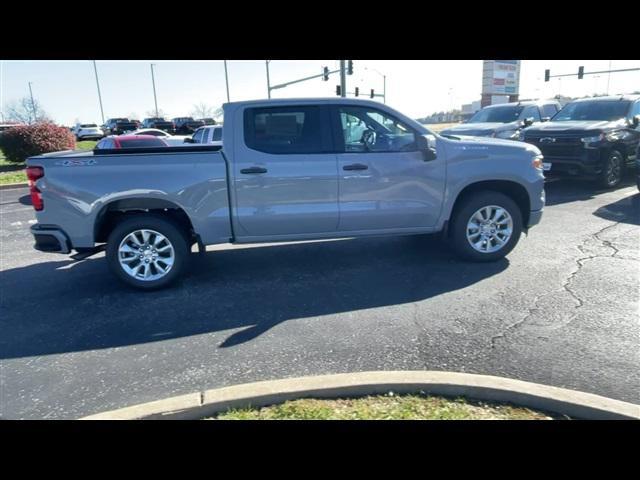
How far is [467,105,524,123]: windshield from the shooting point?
40.4ft

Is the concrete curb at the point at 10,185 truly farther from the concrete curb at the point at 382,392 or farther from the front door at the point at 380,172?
the concrete curb at the point at 382,392

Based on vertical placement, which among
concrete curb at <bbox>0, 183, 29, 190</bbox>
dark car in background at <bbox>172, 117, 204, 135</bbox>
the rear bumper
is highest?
dark car in background at <bbox>172, 117, 204, 135</bbox>

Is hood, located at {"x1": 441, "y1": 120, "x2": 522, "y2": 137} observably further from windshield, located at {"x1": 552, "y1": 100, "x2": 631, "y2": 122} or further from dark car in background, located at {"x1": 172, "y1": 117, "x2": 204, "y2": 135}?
dark car in background, located at {"x1": 172, "y1": 117, "x2": 204, "y2": 135}

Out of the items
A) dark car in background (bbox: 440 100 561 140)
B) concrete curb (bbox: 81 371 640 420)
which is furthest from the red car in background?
concrete curb (bbox: 81 371 640 420)

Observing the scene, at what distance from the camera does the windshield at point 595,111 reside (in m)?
9.97

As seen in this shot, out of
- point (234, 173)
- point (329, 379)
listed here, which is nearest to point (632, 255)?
point (329, 379)

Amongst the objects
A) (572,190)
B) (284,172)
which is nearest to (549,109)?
(572,190)

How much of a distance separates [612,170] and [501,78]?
27.5 metres

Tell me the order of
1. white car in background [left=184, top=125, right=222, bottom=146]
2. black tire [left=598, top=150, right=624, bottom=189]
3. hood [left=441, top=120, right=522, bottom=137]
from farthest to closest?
white car in background [left=184, top=125, right=222, bottom=146] < hood [left=441, top=120, right=522, bottom=137] < black tire [left=598, top=150, right=624, bottom=189]

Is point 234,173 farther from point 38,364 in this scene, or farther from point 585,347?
point 585,347

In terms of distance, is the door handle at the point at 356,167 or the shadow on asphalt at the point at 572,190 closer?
the door handle at the point at 356,167

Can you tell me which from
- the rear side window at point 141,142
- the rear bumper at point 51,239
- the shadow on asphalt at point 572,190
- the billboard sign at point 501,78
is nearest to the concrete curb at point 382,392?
the rear bumper at point 51,239

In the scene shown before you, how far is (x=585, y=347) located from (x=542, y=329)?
0.36 m

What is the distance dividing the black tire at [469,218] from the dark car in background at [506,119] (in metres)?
6.50
